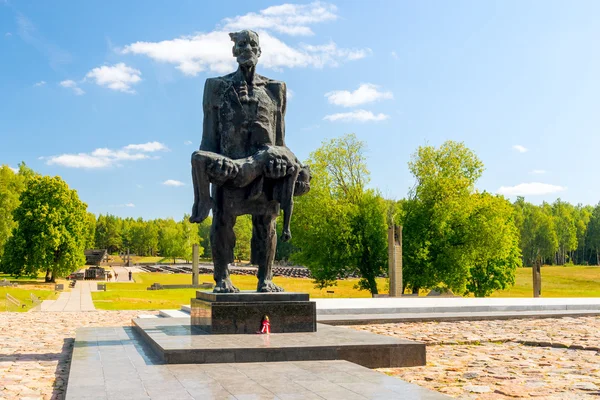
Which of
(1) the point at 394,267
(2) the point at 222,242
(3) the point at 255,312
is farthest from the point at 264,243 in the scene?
(1) the point at 394,267

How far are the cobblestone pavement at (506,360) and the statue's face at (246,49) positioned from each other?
5.10 metres

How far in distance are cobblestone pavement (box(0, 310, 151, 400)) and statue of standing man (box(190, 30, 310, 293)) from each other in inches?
104

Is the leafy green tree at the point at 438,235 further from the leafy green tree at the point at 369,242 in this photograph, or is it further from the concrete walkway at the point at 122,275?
the concrete walkway at the point at 122,275

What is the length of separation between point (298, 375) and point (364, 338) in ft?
7.61

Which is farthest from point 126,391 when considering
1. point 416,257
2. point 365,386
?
point 416,257

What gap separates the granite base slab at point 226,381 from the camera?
16.7ft

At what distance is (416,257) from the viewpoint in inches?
1405

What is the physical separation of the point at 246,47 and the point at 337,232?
28252 mm

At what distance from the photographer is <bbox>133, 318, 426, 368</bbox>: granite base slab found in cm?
694

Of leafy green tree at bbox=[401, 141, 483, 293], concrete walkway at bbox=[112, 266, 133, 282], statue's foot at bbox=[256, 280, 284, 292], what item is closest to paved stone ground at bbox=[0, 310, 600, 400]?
statue's foot at bbox=[256, 280, 284, 292]

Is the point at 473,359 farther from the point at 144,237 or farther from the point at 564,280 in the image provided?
the point at 144,237

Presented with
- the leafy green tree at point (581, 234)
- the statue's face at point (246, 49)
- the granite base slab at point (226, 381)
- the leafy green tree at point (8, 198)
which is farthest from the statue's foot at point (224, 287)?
the leafy green tree at point (581, 234)

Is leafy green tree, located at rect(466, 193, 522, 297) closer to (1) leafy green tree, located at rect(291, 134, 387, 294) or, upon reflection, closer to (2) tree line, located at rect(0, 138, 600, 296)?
(2) tree line, located at rect(0, 138, 600, 296)

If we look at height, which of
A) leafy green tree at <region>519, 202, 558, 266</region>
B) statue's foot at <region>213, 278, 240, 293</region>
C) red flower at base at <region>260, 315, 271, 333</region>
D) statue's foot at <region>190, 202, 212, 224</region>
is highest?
leafy green tree at <region>519, 202, 558, 266</region>
